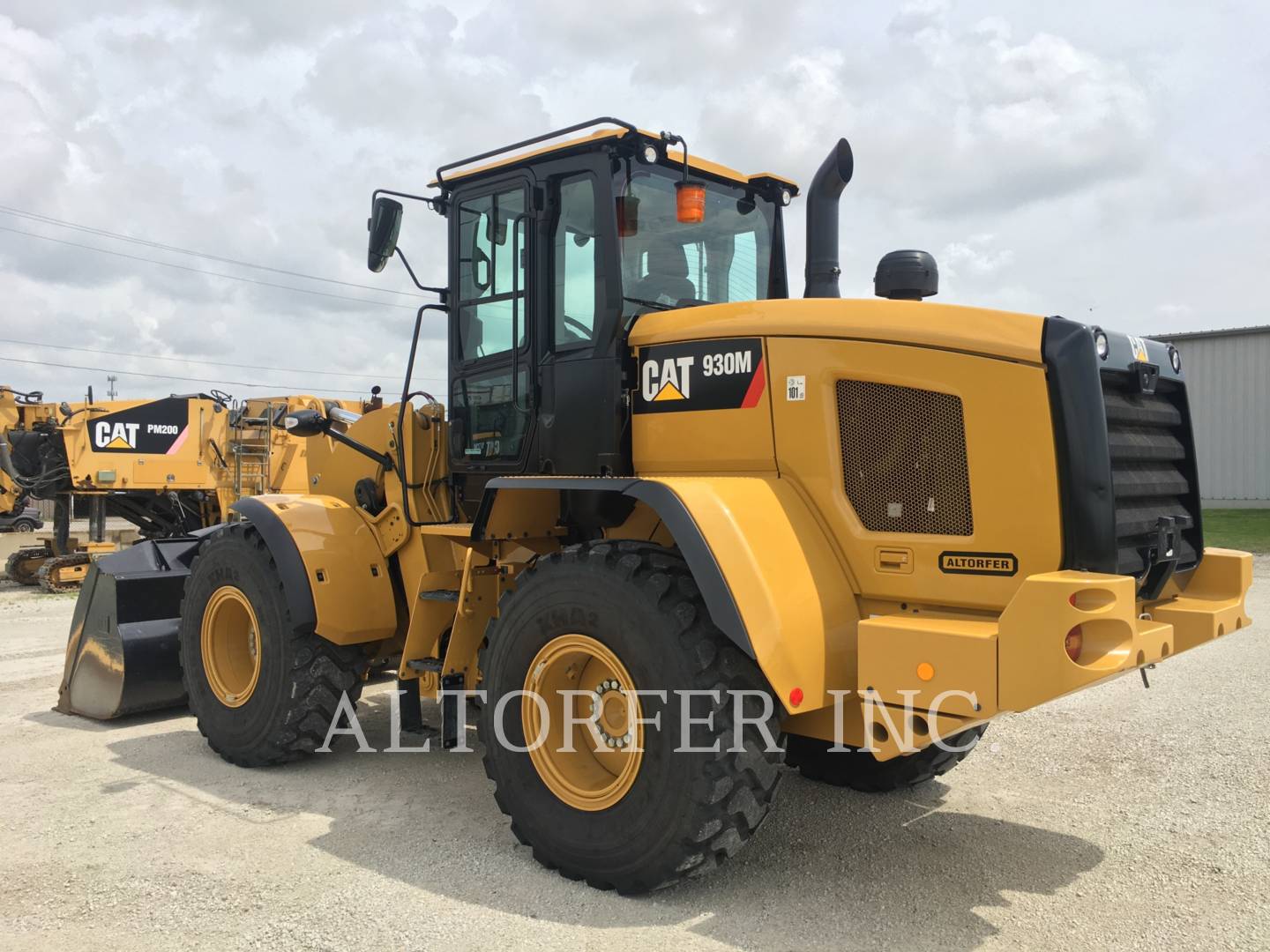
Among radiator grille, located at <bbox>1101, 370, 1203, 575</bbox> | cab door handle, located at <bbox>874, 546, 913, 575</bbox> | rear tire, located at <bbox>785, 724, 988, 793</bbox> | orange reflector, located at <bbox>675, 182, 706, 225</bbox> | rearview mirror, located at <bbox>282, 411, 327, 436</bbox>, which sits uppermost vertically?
orange reflector, located at <bbox>675, 182, 706, 225</bbox>

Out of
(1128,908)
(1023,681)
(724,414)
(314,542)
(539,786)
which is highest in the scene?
(724,414)

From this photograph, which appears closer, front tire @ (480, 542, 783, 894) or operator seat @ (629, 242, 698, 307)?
front tire @ (480, 542, 783, 894)

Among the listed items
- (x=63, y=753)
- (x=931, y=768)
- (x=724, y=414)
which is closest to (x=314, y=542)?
(x=63, y=753)

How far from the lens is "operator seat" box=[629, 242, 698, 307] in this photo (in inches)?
192

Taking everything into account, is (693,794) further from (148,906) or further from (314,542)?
(314,542)

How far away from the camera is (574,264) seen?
16.3 feet

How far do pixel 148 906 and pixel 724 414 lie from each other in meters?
2.90

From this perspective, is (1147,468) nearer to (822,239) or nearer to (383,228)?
(822,239)

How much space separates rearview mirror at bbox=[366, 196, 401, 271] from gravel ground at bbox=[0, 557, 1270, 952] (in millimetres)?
2727

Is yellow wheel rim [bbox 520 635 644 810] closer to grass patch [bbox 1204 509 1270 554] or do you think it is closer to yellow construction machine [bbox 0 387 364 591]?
yellow construction machine [bbox 0 387 364 591]

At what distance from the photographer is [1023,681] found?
11.0 ft

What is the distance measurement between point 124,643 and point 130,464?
9.71m

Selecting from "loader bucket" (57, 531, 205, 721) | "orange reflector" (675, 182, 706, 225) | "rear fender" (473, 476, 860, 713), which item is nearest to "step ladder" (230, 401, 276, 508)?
"loader bucket" (57, 531, 205, 721)

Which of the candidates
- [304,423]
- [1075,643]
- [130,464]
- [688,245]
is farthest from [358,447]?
[130,464]
